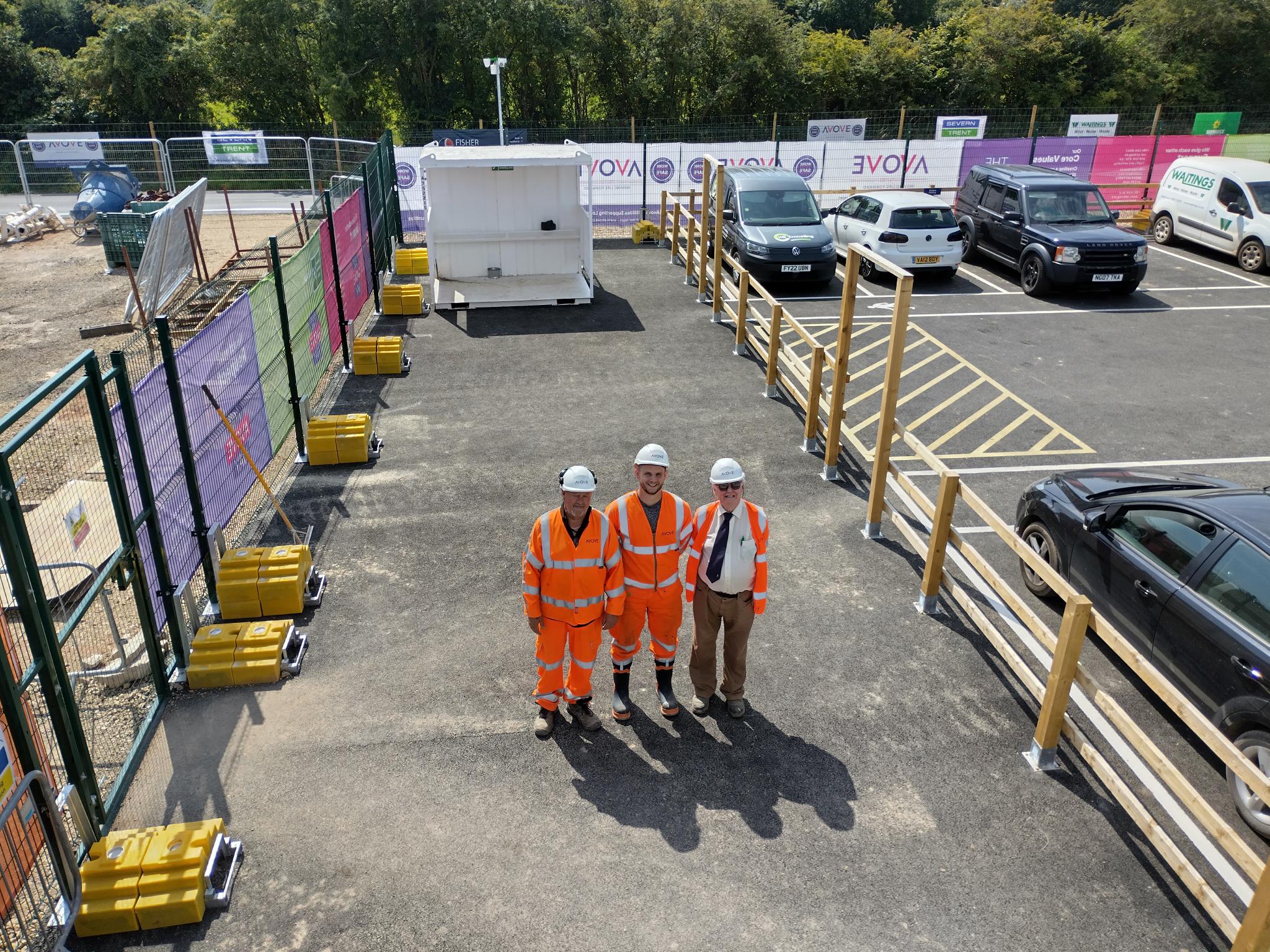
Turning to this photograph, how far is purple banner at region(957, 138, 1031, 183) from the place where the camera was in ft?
79.0

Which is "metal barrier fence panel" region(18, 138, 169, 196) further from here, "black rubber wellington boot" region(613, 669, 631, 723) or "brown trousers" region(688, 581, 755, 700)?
"brown trousers" region(688, 581, 755, 700)

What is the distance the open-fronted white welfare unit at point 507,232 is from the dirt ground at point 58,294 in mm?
5529

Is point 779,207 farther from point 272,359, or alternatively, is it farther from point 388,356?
point 272,359

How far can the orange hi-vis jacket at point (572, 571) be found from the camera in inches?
217

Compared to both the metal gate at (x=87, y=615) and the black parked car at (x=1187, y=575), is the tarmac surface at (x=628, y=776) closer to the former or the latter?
the metal gate at (x=87, y=615)

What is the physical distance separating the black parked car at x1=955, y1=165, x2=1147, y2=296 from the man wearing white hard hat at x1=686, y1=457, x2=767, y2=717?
513 inches

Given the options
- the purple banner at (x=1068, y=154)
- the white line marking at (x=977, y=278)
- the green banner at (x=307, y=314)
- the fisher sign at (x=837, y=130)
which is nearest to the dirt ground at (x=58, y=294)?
the green banner at (x=307, y=314)

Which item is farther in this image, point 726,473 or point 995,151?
point 995,151

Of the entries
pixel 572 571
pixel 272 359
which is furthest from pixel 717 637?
pixel 272 359

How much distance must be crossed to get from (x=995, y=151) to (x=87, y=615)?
78.4ft

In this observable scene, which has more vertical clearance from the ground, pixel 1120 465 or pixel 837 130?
pixel 837 130

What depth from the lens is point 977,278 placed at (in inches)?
709

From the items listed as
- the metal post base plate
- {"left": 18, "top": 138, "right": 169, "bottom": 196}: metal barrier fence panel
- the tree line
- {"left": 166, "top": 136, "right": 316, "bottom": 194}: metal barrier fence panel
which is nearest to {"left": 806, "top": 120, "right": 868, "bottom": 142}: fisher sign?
the tree line

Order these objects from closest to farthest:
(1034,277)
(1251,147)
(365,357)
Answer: (365,357), (1034,277), (1251,147)
